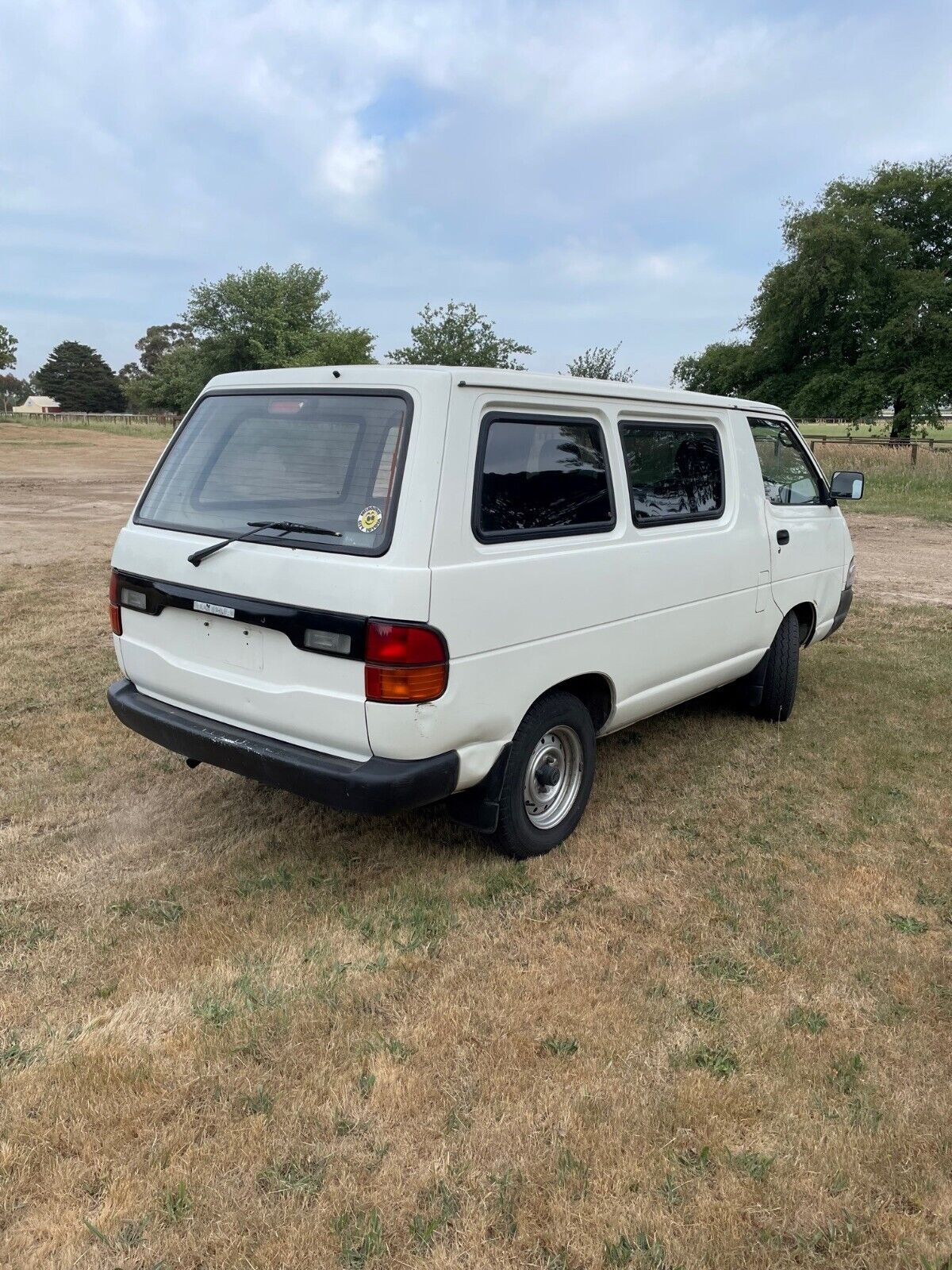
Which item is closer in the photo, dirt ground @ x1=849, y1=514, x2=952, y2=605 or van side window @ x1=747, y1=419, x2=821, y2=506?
van side window @ x1=747, y1=419, x2=821, y2=506

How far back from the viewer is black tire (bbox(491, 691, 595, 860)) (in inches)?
133

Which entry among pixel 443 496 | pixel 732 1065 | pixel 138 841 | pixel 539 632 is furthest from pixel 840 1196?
pixel 138 841

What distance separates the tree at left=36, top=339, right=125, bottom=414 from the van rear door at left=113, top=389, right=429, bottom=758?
11203 centimetres

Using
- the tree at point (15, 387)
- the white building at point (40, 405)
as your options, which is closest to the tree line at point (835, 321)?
the white building at point (40, 405)

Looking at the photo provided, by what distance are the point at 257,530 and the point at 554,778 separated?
1.62 meters

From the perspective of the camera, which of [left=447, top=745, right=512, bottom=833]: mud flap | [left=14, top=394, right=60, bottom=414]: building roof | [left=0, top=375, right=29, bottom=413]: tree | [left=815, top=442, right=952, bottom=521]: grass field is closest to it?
[left=447, top=745, right=512, bottom=833]: mud flap

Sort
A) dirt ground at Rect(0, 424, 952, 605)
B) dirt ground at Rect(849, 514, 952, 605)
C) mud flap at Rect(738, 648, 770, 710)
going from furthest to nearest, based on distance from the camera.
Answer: dirt ground at Rect(0, 424, 952, 605)
dirt ground at Rect(849, 514, 952, 605)
mud flap at Rect(738, 648, 770, 710)

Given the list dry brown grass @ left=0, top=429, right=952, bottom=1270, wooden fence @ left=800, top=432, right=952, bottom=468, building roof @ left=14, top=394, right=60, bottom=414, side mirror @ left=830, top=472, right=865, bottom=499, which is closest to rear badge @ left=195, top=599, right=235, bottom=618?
dry brown grass @ left=0, top=429, right=952, bottom=1270

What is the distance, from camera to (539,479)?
3404mm

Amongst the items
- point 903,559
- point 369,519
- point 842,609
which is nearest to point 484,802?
point 369,519

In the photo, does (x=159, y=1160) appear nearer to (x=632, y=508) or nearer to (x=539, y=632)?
(x=539, y=632)

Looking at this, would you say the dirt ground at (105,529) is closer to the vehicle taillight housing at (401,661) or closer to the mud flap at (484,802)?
the mud flap at (484,802)

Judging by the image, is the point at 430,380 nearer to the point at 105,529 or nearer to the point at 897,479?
the point at 105,529

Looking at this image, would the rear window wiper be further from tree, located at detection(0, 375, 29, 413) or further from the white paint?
tree, located at detection(0, 375, 29, 413)
